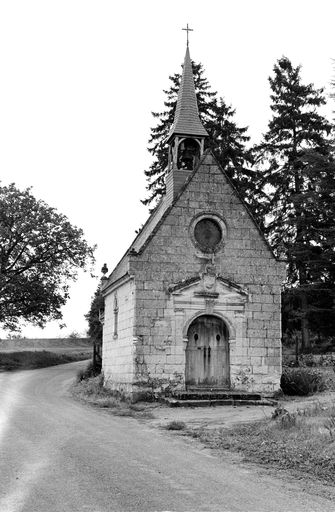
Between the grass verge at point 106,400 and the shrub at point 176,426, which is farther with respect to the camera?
the grass verge at point 106,400

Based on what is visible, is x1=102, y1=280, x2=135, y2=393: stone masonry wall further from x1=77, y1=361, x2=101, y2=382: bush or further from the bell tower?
x1=77, y1=361, x2=101, y2=382: bush

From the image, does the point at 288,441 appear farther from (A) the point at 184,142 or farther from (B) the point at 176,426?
(A) the point at 184,142

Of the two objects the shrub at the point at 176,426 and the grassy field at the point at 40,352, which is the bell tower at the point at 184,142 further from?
the grassy field at the point at 40,352

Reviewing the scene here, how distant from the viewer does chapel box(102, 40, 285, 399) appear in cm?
2020

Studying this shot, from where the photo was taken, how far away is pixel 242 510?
6668 mm

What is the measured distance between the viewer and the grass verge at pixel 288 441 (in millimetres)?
9164

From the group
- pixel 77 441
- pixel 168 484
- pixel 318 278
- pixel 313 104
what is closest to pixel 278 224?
pixel 318 278

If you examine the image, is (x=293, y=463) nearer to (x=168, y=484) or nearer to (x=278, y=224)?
(x=168, y=484)

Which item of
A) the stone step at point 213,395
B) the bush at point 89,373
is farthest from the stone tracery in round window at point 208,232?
the bush at point 89,373

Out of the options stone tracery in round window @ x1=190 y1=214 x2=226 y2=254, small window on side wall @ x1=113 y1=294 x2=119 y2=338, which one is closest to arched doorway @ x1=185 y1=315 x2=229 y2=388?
stone tracery in round window @ x1=190 y1=214 x2=226 y2=254

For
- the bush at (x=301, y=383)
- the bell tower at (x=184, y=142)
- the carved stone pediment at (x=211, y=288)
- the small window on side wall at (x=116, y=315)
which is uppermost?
the bell tower at (x=184, y=142)

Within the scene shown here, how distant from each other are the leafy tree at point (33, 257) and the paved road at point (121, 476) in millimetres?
27699

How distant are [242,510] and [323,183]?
27566mm

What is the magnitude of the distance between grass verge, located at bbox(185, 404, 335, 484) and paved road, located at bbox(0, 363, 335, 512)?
1.94ft
